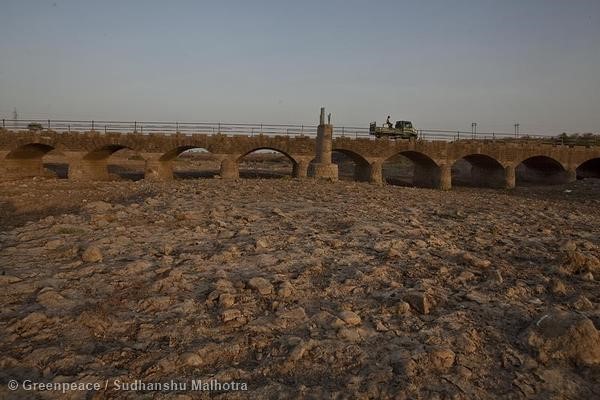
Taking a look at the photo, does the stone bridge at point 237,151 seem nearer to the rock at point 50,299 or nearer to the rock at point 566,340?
the rock at point 50,299

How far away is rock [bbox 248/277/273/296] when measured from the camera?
4.67m

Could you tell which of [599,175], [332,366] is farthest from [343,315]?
Answer: [599,175]

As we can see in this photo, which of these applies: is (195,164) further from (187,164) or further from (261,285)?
(261,285)

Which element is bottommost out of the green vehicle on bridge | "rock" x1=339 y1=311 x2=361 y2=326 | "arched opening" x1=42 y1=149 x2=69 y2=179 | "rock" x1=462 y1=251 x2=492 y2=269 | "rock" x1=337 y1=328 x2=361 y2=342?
"rock" x1=337 y1=328 x2=361 y2=342

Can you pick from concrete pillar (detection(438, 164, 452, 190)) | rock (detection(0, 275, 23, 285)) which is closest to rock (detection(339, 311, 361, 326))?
rock (detection(0, 275, 23, 285))

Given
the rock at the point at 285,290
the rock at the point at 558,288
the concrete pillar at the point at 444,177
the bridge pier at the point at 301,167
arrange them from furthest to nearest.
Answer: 1. the concrete pillar at the point at 444,177
2. the bridge pier at the point at 301,167
3. the rock at the point at 558,288
4. the rock at the point at 285,290

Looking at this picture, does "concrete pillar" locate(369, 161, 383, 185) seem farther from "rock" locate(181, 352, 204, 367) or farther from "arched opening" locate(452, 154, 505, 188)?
"rock" locate(181, 352, 204, 367)

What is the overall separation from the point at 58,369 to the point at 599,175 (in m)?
43.1

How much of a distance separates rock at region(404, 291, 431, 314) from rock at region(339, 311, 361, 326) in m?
0.72

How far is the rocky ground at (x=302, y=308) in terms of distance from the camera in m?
3.15

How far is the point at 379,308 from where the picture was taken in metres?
4.35

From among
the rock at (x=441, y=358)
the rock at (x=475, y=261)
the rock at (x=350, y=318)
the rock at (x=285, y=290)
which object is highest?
the rock at (x=475, y=261)

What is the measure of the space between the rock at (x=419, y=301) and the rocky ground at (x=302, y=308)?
0.6 inches

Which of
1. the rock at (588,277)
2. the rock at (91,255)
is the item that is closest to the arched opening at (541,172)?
the rock at (588,277)
